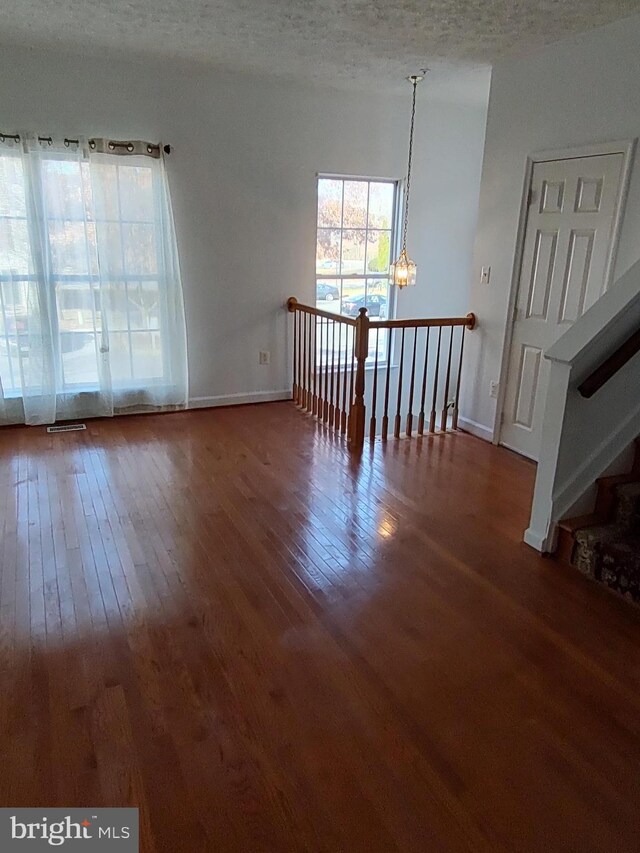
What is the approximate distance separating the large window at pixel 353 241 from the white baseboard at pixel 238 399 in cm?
89

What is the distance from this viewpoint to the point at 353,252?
5.31 m

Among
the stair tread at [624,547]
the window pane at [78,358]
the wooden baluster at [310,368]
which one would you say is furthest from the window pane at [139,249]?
the stair tread at [624,547]

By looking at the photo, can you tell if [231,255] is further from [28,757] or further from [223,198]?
[28,757]

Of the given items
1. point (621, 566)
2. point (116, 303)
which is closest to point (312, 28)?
point (116, 303)

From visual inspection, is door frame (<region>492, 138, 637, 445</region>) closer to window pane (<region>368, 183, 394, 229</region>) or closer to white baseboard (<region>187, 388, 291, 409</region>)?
window pane (<region>368, 183, 394, 229</region>)

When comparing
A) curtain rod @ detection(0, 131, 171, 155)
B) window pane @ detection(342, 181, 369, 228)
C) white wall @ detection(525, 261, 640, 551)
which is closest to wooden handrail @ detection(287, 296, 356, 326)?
window pane @ detection(342, 181, 369, 228)

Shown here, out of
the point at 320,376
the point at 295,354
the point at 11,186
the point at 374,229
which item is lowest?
the point at 320,376

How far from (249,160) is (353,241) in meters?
1.14

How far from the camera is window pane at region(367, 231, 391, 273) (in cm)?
537

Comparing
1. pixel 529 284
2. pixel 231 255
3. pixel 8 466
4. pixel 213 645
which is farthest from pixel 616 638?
pixel 231 255

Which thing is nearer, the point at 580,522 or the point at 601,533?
the point at 601,533

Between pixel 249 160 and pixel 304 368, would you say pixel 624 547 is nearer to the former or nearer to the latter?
pixel 304 368

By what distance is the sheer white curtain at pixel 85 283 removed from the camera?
4059 mm

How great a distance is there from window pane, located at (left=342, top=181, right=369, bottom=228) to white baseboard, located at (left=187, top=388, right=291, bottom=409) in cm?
159
